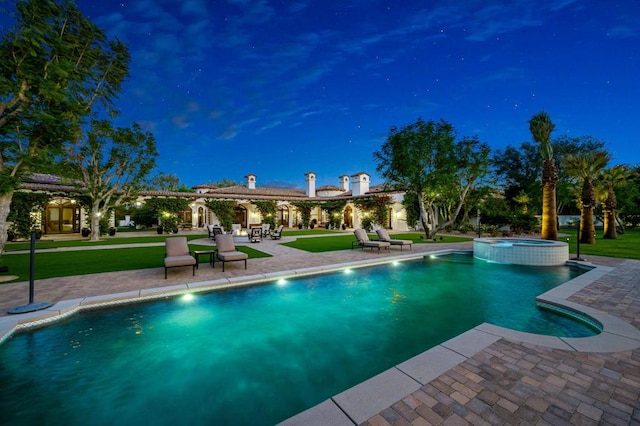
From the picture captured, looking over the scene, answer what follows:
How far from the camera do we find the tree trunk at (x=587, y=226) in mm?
14891

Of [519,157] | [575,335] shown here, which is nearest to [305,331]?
[575,335]

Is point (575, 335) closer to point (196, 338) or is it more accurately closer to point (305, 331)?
point (305, 331)

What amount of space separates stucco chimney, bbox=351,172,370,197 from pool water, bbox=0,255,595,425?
24.4 m

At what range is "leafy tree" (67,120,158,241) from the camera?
17266mm

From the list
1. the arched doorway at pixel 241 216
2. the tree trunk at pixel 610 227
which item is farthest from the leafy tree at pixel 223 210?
the tree trunk at pixel 610 227

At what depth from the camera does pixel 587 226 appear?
1505cm

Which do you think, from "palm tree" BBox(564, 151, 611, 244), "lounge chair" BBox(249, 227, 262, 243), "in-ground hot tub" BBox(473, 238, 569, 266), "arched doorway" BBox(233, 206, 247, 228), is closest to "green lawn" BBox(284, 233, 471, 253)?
"lounge chair" BBox(249, 227, 262, 243)

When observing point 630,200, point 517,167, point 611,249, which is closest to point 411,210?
point 611,249

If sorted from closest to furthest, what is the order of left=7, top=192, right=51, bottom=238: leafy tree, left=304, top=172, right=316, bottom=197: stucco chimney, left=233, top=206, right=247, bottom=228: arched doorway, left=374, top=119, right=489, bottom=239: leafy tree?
1. left=374, top=119, right=489, bottom=239: leafy tree
2. left=7, top=192, right=51, bottom=238: leafy tree
3. left=233, top=206, right=247, bottom=228: arched doorway
4. left=304, top=172, right=316, bottom=197: stucco chimney

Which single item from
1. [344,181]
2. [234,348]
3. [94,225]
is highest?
[344,181]

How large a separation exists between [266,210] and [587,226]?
24.6 metres

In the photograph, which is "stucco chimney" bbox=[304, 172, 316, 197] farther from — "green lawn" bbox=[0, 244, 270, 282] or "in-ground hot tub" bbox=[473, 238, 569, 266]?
"in-ground hot tub" bbox=[473, 238, 569, 266]

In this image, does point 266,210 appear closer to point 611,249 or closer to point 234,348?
point 234,348

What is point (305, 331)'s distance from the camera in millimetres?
4609
